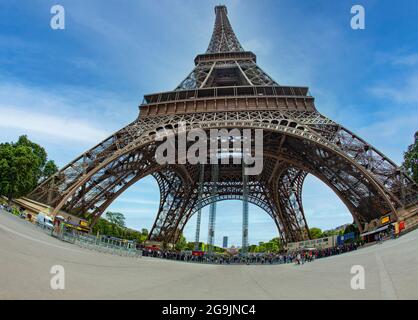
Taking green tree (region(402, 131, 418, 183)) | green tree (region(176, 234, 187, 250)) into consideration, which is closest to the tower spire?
green tree (region(402, 131, 418, 183))

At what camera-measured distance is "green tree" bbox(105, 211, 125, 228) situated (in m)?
66.7

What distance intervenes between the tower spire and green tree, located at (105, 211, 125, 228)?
44.6 m

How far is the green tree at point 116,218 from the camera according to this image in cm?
6669

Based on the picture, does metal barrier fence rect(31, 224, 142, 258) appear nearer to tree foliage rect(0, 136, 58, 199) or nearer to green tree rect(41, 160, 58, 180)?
tree foliage rect(0, 136, 58, 199)

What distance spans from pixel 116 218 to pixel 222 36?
4745 centimetres

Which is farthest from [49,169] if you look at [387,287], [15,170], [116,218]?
[387,287]

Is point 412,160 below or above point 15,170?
above

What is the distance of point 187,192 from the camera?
44156 millimetres

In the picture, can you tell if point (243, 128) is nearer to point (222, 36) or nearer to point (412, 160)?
point (412, 160)

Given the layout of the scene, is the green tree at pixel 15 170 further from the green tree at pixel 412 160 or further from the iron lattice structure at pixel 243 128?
the green tree at pixel 412 160

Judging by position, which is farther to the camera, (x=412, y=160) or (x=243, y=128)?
(x=412, y=160)

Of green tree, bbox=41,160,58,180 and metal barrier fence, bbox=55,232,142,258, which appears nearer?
metal barrier fence, bbox=55,232,142,258

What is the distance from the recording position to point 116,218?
6762cm
